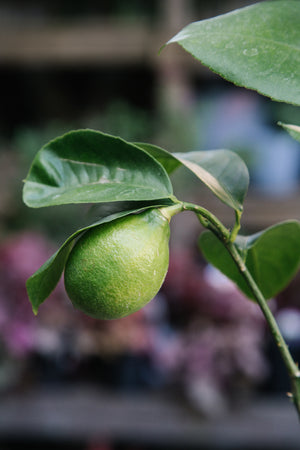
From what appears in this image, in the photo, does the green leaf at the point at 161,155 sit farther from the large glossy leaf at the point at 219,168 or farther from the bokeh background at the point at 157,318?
the bokeh background at the point at 157,318

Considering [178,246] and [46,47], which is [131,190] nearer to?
[178,246]

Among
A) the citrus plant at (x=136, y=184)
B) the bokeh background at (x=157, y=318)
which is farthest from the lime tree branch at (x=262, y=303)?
the bokeh background at (x=157, y=318)

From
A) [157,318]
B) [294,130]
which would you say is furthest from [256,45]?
[157,318]

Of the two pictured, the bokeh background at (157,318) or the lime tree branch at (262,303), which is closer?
the lime tree branch at (262,303)

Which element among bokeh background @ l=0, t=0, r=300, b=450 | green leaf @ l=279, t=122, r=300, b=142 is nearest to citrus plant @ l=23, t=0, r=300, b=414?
green leaf @ l=279, t=122, r=300, b=142

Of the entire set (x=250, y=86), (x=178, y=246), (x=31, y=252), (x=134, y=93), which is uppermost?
(x=250, y=86)

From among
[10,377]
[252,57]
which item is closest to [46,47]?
[10,377]

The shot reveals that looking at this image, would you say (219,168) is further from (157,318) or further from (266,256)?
(157,318)

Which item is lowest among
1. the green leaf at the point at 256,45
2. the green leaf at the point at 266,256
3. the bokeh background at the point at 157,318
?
the bokeh background at the point at 157,318
